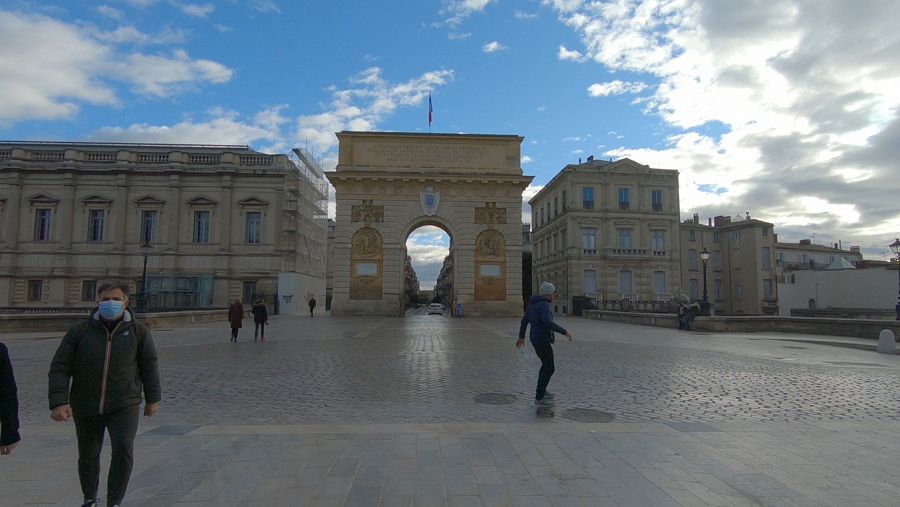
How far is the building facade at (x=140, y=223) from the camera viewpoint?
40.5 meters

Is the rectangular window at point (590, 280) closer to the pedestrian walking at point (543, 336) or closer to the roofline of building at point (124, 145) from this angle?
the roofline of building at point (124, 145)

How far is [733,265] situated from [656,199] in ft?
42.6

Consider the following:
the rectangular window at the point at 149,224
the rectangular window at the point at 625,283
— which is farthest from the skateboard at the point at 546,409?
the rectangular window at the point at 149,224

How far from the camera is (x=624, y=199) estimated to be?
47938 mm

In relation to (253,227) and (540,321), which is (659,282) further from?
(540,321)

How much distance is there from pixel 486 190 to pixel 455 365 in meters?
27.3

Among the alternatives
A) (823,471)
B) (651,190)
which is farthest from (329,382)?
(651,190)

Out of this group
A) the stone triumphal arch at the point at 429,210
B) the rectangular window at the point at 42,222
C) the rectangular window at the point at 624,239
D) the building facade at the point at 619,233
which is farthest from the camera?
the rectangular window at the point at 624,239

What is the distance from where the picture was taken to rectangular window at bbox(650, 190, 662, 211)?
48.1m

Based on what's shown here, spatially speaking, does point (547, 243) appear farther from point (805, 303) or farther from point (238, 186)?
point (238, 186)

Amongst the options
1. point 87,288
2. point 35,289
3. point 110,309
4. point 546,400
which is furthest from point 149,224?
point 110,309

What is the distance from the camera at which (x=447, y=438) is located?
5.45 m

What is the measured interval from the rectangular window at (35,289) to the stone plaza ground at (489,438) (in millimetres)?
37653

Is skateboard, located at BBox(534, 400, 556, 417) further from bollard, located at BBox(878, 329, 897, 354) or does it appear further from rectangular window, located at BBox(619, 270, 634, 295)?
rectangular window, located at BBox(619, 270, 634, 295)
